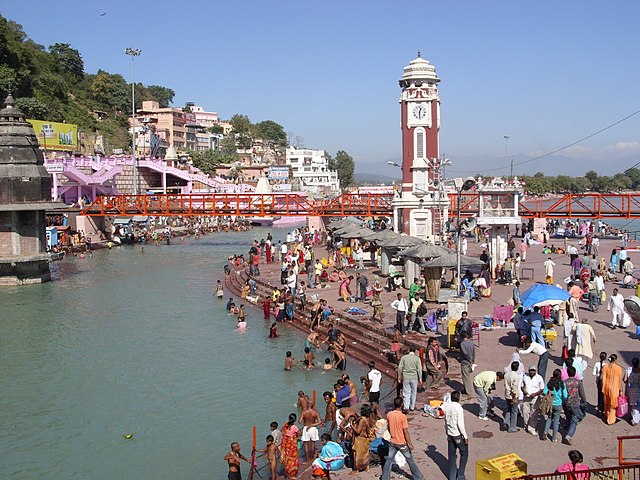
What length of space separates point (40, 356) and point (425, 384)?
12154 mm

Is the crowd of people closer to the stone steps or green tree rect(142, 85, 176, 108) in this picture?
the stone steps

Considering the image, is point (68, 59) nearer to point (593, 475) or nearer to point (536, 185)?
point (593, 475)

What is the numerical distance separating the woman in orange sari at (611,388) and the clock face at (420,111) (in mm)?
25562

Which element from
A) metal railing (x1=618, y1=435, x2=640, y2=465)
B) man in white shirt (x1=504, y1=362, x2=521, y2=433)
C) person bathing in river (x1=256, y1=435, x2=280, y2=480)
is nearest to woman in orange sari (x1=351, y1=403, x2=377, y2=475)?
person bathing in river (x1=256, y1=435, x2=280, y2=480)

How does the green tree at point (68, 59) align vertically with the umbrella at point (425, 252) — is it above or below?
above

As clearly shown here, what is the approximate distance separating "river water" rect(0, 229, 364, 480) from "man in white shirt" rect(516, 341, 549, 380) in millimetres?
4807

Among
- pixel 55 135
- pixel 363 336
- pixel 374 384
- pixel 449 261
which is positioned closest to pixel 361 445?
pixel 374 384

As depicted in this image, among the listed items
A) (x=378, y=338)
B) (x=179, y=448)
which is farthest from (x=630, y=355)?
(x=179, y=448)

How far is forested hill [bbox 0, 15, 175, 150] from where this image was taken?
65875 millimetres

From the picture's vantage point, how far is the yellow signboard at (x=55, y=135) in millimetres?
62312

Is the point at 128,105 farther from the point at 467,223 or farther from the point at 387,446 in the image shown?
the point at 387,446

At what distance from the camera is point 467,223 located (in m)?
25.3

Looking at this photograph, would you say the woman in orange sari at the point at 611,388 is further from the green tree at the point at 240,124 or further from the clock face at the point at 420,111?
the green tree at the point at 240,124

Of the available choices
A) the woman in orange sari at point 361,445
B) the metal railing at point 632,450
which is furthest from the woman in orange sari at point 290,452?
the metal railing at point 632,450
